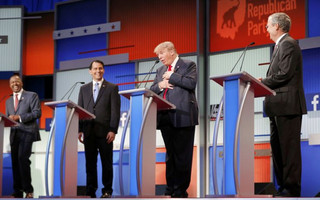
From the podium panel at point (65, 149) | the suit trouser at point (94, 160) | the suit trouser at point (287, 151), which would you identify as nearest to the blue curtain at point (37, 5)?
the suit trouser at point (94, 160)

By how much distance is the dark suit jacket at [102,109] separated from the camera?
4730 mm

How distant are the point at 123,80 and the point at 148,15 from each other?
89 centimetres

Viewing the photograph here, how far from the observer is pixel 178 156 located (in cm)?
383

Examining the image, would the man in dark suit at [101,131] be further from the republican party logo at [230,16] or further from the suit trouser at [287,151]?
the republican party logo at [230,16]

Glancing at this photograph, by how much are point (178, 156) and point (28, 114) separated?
2264 mm

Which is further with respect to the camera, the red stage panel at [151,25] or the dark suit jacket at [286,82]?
the red stage panel at [151,25]

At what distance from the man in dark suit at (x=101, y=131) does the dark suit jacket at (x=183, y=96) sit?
0.93 meters

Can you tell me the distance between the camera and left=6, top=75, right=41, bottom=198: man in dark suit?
551 centimetres

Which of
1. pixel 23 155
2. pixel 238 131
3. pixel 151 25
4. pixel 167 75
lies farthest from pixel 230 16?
pixel 238 131

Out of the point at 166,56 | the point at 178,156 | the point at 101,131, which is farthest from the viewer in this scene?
the point at 101,131

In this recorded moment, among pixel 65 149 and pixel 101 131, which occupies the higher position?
pixel 101 131

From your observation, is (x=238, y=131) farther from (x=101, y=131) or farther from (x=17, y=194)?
(x=17, y=194)

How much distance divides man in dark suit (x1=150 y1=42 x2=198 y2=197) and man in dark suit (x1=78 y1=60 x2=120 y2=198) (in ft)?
3.03

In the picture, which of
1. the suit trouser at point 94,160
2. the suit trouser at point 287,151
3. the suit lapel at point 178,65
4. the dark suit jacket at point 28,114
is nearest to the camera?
the suit trouser at point 287,151
